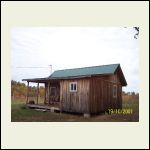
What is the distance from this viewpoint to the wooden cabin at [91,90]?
19.9 metres

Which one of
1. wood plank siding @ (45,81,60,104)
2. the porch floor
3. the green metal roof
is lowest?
the porch floor

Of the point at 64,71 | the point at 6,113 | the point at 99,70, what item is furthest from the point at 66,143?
the point at 64,71

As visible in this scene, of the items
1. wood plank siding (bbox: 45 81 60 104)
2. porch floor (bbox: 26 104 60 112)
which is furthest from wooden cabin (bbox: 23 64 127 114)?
wood plank siding (bbox: 45 81 60 104)

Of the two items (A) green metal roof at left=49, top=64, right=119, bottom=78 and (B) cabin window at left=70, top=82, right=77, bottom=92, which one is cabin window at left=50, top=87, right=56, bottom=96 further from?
(B) cabin window at left=70, top=82, right=77, bottom=92

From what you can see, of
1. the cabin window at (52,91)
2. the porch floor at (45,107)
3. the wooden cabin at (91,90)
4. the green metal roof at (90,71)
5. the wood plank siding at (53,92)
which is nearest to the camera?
the wooden cabin at (91,90)

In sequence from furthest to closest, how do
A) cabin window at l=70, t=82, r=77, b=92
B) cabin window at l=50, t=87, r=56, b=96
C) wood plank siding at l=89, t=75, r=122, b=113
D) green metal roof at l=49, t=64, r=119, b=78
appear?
cabin window at l=50, t=87, r=56, b=96 → green metal roof at l=49, t=64, r=119, b=78 → cabin window at l=70, t=82, r=77, b=92 → wood plank siding at l=89, t=75, r=122, b=113

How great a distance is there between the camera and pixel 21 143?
11.6 meters

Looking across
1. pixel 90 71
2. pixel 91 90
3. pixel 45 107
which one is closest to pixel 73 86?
pixel 91 90

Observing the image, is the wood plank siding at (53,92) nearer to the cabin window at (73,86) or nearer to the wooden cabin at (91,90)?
the wooden cabin at (91,90)

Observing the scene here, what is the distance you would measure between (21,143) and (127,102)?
79.8ft

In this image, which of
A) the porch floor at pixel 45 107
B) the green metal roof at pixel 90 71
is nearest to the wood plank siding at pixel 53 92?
the green metal roof at pixel 90 71

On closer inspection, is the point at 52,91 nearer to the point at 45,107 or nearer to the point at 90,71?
the point at 45,107

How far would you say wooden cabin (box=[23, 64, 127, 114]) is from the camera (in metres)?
19.9

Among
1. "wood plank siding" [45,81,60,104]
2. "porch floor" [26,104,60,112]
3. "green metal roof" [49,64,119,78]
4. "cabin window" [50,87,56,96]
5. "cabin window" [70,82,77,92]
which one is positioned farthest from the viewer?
"cabin window" [50,87,56,96]
